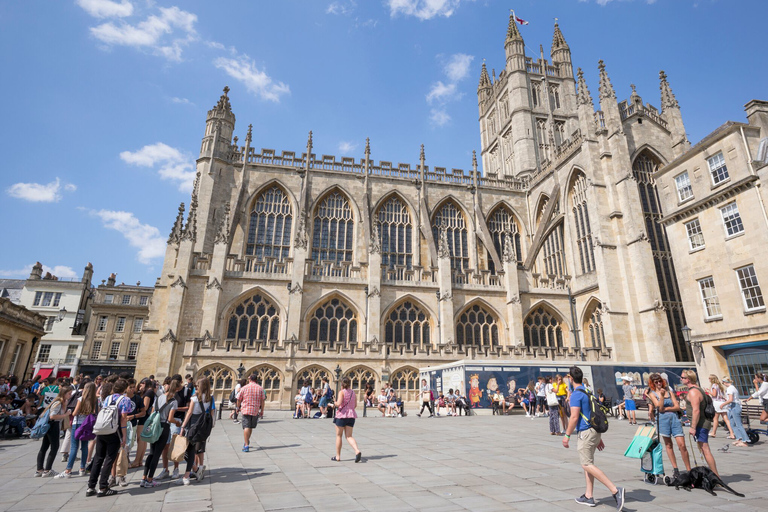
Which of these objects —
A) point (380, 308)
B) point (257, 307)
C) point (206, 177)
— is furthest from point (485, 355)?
→ point (206, 177)

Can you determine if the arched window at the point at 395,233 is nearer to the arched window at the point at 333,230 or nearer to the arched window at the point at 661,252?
→ the arched window at the point at 333,230

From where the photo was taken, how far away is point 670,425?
6434 mm

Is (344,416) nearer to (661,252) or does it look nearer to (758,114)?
(758,114)

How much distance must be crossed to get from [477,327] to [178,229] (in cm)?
1889

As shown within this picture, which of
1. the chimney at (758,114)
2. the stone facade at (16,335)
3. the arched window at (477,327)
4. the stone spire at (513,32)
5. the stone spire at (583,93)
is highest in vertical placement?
the stone spire at (513,32)

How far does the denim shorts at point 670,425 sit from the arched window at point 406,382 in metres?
17.2

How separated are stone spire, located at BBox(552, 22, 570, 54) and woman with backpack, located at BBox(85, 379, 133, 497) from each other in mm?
49469

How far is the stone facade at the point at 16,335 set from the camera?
2012 cm

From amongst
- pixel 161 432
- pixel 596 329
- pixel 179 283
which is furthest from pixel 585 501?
pixel 596 329

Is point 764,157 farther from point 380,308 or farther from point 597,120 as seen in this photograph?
point 380,308

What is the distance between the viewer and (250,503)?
5.11 metres

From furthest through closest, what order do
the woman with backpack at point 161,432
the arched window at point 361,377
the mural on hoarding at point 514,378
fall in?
the arched window at point 361,377
the mural on hoarding at point 514,378
the woman with backpack at point 161,432

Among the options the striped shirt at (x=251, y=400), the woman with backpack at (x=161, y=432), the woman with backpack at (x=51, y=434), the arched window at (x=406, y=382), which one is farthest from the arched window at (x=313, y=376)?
the woman with backpack at (x=161, y=432)

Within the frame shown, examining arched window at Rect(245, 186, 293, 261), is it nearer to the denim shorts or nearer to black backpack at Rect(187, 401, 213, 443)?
black backpack at Rect(187, 401, 213, 443)
